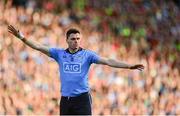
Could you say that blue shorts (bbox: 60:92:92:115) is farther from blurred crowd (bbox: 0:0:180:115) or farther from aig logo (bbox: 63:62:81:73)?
blurred crowd (bbox: 0:0:180:115)

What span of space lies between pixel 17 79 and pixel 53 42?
264 centimetres

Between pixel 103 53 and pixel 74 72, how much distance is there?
350 inches

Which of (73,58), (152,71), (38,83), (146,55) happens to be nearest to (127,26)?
(146,55)

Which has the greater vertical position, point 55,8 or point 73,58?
point 55,8

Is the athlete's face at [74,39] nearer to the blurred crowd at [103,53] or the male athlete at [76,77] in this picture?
the male athlete at [76,77]

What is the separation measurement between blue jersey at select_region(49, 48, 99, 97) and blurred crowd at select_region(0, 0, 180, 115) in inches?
172

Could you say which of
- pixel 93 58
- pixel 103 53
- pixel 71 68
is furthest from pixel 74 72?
pixel 103 53

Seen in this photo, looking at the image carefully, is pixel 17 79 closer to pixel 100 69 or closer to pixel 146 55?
pixel 100 69

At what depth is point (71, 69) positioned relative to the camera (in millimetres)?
8539

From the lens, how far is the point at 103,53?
57.1 feet

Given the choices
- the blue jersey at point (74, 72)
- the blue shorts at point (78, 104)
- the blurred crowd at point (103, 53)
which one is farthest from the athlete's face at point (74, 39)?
the blurred crowd at point (103, 53)

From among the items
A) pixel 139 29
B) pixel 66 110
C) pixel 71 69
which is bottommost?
pixel 66 110

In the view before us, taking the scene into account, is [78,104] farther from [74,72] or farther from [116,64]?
[116,64]

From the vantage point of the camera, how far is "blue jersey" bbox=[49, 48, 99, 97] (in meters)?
8.53
